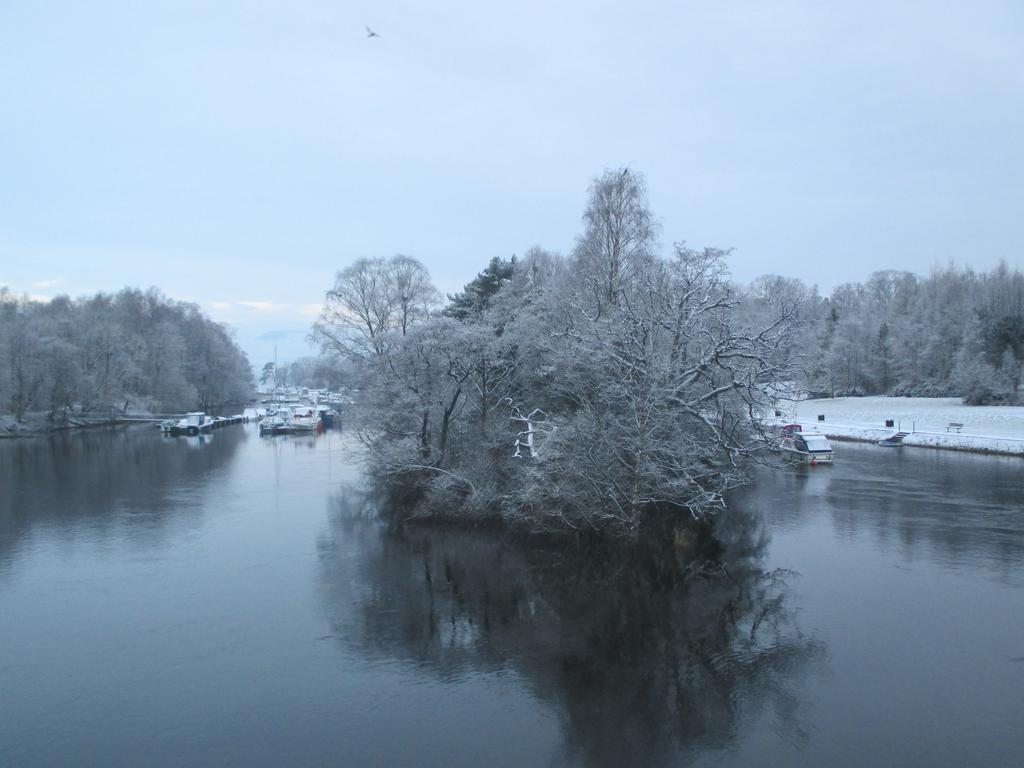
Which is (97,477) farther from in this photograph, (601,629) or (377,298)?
(601,629)

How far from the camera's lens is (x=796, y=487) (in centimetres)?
2723

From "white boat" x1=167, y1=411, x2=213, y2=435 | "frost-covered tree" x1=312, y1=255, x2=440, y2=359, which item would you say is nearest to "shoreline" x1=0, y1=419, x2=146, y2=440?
"white boat" x1=167, y1=411, x2=213, y2=435

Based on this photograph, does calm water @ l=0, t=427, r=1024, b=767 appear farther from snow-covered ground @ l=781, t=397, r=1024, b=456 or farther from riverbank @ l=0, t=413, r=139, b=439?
riverbank @ l=0, t=413, r=139, b=439

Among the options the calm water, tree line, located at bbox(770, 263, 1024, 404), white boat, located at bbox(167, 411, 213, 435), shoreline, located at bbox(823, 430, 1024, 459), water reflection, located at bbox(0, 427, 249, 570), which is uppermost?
tree line, located at bbox(770, 263, 1024, 404)

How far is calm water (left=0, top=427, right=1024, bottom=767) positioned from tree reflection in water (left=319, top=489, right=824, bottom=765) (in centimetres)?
6

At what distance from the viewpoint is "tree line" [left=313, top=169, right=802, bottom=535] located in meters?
17.5

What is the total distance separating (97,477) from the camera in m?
31.5

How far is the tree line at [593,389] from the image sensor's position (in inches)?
688

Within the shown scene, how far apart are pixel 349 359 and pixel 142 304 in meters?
49.4

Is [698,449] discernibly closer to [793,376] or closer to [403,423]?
[793,376]

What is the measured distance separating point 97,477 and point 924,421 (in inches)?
1659

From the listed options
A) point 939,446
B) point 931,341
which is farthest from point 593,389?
point 931,341

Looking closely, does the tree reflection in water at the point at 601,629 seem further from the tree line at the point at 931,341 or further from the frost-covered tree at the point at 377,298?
the tree line at the point at 931,341

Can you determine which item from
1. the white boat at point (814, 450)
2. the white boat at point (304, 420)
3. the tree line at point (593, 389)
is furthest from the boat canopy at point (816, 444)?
the white boat at point (304, 420)
